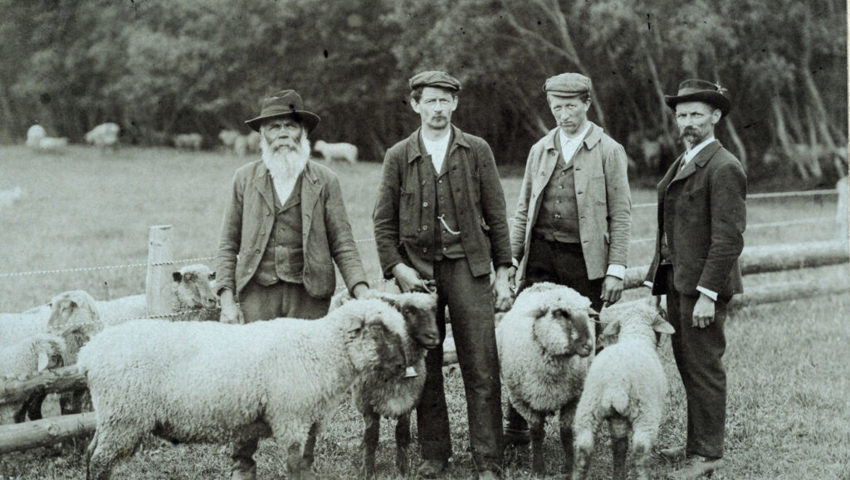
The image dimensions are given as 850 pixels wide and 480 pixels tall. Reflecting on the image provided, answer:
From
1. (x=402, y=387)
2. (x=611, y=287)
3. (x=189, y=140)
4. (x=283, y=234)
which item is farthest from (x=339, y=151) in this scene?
(x=402, y=387)

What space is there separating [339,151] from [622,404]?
11.1 m

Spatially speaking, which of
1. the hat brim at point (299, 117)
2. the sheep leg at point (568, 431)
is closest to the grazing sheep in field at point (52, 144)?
the hat brim at point (299, 117)

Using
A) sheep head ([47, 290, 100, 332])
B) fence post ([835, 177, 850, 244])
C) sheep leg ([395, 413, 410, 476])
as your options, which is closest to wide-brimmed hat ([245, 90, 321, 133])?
sheep leg ([395, 413, 410, 476])

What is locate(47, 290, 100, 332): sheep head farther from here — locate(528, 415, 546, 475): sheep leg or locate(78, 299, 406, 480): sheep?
locate(528, 415, 546, 475): sheep leg

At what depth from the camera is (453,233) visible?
4.96 metres

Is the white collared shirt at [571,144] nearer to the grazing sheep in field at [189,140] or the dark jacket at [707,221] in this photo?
the dark jacket at [707,221]

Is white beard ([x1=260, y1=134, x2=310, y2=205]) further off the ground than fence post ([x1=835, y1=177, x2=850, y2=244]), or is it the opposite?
white beard ([x1=260, y1=134, x2=310, y2=205])

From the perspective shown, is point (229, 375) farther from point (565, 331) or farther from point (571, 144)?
point (571, 144)

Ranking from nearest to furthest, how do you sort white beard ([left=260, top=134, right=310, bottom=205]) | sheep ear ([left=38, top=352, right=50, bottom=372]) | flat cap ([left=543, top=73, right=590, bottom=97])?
white beard ([left=260, top=134, right=310, bottom=205])
flat cap ([left=543, top=73, right=590, bottom=97])
sheep ear ([left=38, top=352, right=50, bottom=372])

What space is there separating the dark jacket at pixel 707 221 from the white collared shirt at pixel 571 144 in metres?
0.69

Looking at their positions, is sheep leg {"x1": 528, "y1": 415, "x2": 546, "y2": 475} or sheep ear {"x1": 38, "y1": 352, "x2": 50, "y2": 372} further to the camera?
sheep ear {"x1": 38, "y1": 352, "x2": 50, "y2": 372}

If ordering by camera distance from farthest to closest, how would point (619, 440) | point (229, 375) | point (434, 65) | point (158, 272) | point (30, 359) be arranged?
point (434, 65), point (158, 272), point (30, 359), point (619, 440), point (229, 375)

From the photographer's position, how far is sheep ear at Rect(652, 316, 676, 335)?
202 inches

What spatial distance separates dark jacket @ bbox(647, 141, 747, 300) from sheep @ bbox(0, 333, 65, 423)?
4.72 meters
